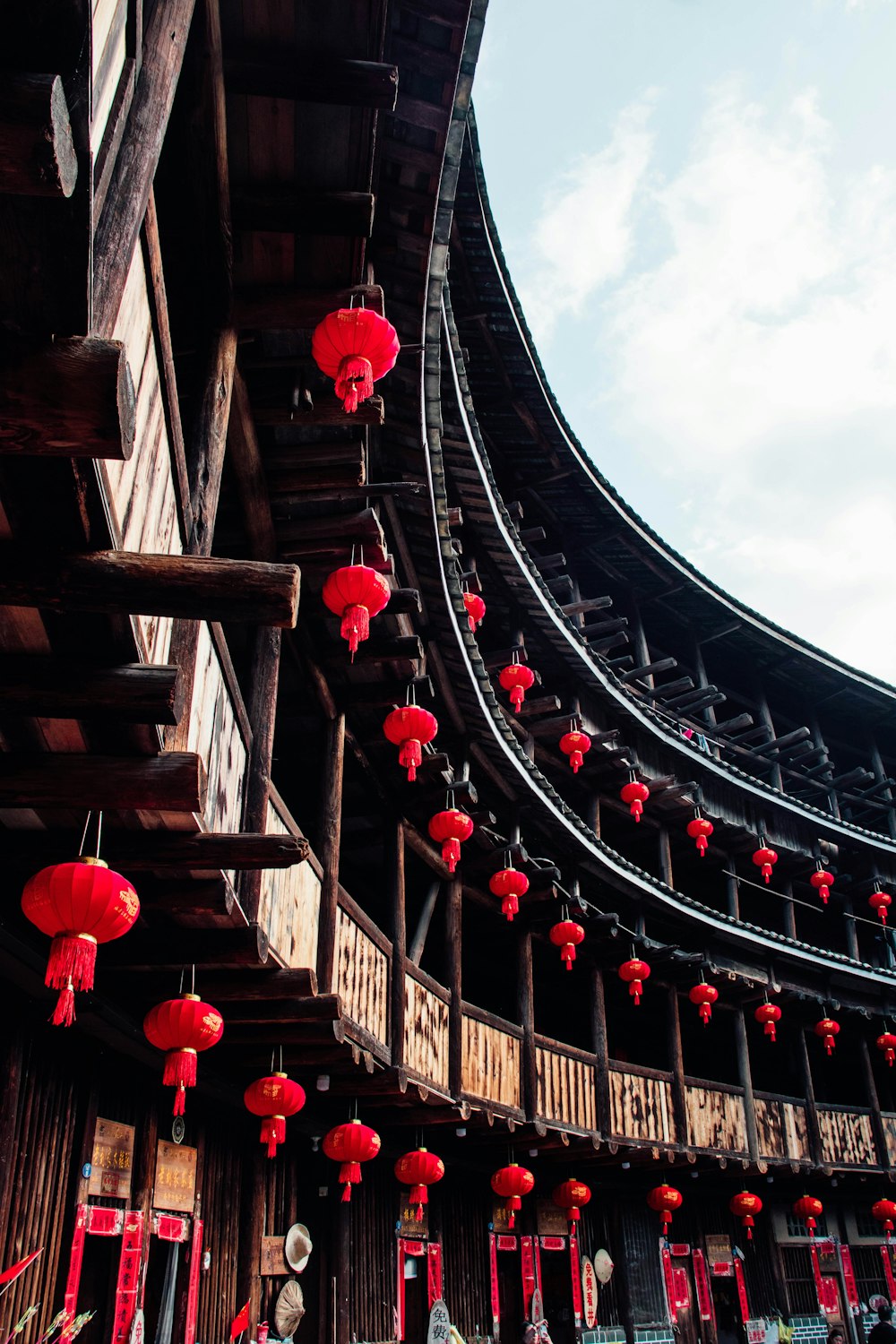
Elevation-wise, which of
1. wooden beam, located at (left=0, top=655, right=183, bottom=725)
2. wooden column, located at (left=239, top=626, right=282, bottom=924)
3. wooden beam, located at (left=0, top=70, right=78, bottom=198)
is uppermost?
wooden column, located at (left=239, top=626, right=282, bottom=924)

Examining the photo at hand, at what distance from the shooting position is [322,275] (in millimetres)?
6582

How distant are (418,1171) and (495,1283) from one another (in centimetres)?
406

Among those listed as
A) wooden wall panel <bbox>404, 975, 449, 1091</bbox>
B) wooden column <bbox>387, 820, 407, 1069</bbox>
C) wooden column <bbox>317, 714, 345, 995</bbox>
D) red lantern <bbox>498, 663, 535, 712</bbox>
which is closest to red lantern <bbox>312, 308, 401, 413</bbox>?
wooden column <bbox>317, 714, 345, 995</bbox>

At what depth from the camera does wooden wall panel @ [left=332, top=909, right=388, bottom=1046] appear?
31.9 feet

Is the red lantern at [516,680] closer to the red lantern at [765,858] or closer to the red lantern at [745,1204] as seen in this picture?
the red lantern at [765,858]

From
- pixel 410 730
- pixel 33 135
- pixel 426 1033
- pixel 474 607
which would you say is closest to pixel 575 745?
pixel 474 607

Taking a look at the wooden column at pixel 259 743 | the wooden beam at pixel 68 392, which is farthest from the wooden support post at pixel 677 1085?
the wooden beam at pixel 68 392

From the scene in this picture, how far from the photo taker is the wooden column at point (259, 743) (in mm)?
7426

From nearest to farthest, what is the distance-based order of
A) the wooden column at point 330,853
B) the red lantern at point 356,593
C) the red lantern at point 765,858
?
the red lantern at point 356,593 → the wooden column at point 330,853 → the red lantern at point 765,858

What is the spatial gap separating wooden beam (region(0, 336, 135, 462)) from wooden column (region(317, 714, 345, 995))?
6887 millimetres

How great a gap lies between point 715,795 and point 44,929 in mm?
18323

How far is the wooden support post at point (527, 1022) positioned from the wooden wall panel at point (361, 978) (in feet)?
12.9

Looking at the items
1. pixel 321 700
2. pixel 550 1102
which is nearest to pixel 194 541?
pixel 321 700

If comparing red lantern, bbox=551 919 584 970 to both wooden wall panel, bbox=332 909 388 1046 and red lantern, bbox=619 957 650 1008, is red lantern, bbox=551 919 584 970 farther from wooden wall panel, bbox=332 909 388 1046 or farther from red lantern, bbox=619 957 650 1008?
wooden wall panel, bbox=332 909 388 1046
